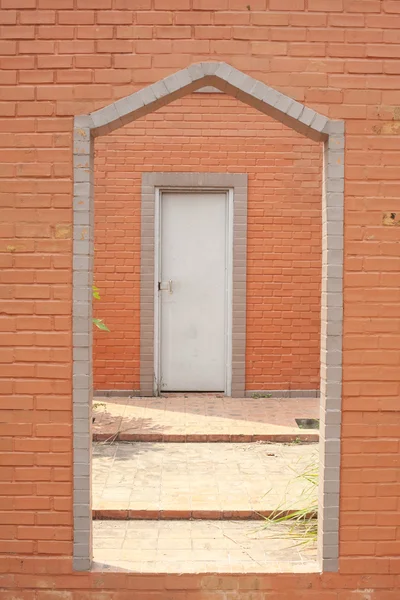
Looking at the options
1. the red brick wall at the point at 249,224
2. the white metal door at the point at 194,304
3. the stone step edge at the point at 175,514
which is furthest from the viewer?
the white metal door at the point at 194,304

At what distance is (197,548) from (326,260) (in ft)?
6.24

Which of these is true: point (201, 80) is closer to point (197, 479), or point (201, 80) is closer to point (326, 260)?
point (326, 260)

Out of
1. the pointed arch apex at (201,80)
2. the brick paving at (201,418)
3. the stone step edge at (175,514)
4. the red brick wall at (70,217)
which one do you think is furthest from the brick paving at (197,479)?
the pointed arch apex at (201,80)

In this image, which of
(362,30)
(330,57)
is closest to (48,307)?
(330,57)

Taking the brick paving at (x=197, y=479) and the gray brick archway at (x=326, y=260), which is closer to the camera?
the gray brick archway at (x=326, y=260)

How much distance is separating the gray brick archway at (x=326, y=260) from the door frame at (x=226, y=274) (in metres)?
4.72

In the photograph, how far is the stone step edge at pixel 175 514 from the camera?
470cm

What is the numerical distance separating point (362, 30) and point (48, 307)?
2.13 m

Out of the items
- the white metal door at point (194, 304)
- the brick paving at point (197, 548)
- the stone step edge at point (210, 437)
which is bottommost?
the brick paving at point (197, 548)

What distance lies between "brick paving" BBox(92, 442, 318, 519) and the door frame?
1.97 metres

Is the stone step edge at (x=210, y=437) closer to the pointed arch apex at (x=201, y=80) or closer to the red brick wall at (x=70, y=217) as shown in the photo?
the red brick wall at (x=70, y=217)

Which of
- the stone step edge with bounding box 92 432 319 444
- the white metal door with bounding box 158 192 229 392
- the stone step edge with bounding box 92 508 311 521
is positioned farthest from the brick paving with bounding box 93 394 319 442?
the stone step edge with bounding box 92 508 311 521

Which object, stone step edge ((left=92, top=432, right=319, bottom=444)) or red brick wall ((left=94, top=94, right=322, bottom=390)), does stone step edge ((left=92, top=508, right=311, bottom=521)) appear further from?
red brick wall ((left=94, top=94, right=322, bottom=390))

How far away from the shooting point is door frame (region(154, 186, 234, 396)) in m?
8.30
